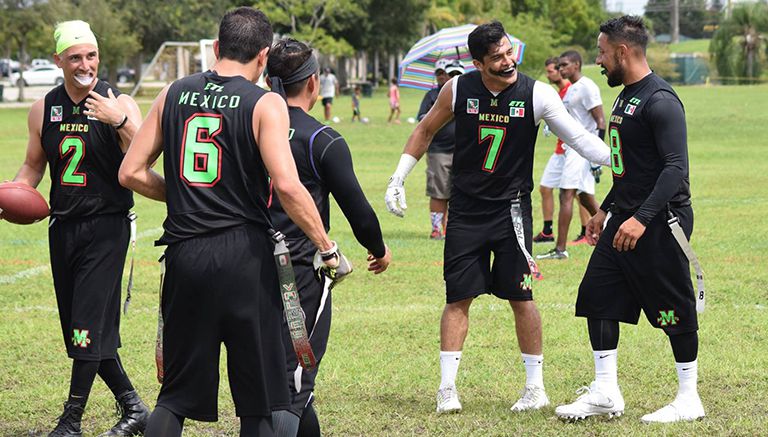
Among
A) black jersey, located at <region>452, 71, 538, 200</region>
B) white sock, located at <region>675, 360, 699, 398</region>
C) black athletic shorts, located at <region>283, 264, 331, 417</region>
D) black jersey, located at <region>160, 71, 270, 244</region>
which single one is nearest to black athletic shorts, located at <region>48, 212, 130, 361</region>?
black athletic shorts, located at <region>283, 264, 331, 417</region>

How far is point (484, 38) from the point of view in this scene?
6.63 meters

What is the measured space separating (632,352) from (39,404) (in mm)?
4134

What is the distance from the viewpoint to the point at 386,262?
5363 millimetres

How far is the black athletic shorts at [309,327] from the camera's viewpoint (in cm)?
523

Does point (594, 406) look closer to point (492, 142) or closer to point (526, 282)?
point (526, 282)

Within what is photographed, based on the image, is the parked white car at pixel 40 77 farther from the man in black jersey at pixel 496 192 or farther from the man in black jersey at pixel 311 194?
the man in black jersey at pixel 311 194

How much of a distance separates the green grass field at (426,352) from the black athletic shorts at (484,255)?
73cm

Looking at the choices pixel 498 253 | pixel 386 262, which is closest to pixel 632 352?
pixel 498 253

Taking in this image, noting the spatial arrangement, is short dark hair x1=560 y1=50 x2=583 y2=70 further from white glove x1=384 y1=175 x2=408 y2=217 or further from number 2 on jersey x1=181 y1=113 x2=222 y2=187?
number 2 on jersey x1=181 y1=113 x2=222 y2=187

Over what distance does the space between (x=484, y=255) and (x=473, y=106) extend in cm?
93

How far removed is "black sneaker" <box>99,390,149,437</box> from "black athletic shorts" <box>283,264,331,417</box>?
1.43 meters

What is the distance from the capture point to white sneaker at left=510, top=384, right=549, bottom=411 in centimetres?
668

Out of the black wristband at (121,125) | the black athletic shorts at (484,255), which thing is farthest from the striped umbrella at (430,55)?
the black wristband at (121,125)

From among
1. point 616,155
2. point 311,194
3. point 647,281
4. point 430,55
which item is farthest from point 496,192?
point 430,55
